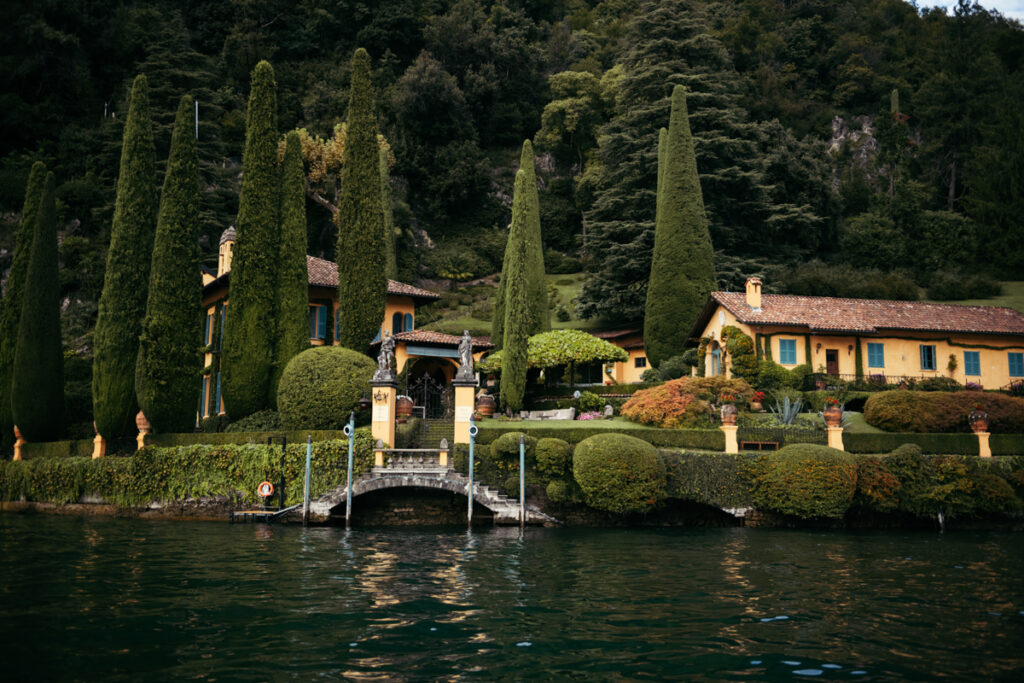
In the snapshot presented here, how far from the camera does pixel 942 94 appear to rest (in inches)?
2462

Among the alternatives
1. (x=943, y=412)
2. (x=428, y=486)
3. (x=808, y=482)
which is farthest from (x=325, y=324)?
(x=943, y=412)

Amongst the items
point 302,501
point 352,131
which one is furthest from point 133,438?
Answer: point 352,131

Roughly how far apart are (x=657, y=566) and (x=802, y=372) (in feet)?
66.1

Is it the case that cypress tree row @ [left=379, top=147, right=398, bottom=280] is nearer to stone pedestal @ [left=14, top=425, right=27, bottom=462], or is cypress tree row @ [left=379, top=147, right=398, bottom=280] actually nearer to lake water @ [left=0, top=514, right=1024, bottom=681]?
stone pedestal @ [left=14, top=425, right=27, bottom=462]

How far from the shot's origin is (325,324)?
1411 inches

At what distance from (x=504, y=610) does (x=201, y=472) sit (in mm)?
16021

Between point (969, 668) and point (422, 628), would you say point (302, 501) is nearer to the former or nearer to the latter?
point (422, 628)

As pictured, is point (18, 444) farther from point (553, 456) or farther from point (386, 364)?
point (553, 456)

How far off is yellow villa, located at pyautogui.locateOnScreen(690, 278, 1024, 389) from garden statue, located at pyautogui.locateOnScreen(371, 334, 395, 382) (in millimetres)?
15740

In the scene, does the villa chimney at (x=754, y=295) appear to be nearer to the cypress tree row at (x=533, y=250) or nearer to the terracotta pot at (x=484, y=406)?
the cypress tree row at (x=533, y=250)

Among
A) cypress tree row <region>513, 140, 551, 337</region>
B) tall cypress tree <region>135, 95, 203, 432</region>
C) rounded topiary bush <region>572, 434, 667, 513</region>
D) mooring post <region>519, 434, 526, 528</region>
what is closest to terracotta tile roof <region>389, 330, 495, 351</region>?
cypress tree row <region>513, 140, 551, 337</region>

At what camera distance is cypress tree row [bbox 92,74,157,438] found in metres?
27.3

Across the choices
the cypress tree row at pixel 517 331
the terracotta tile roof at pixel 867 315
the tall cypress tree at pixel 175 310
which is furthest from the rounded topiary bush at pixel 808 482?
the tall cypress tree at pixel 175 310

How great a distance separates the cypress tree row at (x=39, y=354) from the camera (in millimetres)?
29703
